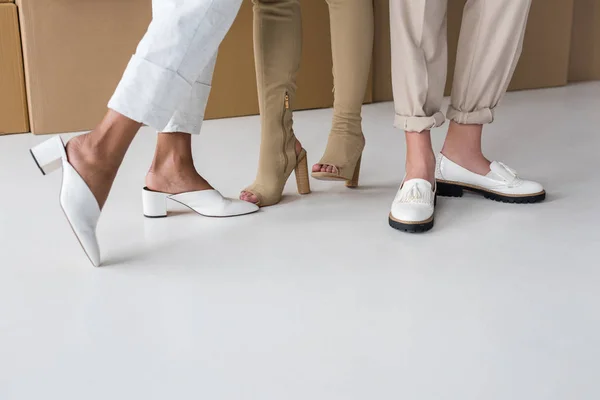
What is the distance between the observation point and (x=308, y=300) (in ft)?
3.67

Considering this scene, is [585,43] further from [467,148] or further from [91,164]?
[91,164]

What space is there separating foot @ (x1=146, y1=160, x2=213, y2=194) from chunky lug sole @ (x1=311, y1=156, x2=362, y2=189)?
10.8 inches

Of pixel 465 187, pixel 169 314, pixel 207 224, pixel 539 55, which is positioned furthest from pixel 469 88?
pixel 539 55

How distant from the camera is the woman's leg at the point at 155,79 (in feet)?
3.81

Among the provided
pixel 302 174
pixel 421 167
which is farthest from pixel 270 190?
pixel 421 167

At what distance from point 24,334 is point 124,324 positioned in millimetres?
132

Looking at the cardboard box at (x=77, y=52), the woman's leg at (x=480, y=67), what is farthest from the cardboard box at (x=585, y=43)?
the woman's leg at (x=480, y=67)

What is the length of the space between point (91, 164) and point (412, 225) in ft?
1.91

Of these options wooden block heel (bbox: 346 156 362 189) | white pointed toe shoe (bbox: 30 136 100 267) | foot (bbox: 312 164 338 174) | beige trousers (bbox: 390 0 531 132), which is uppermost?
beige trousers (bbox: 390 0 531 132)

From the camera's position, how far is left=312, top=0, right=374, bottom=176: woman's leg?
158cm

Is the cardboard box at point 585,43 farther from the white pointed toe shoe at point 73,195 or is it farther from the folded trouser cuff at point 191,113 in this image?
the white pointed toe shoe at point 73,195

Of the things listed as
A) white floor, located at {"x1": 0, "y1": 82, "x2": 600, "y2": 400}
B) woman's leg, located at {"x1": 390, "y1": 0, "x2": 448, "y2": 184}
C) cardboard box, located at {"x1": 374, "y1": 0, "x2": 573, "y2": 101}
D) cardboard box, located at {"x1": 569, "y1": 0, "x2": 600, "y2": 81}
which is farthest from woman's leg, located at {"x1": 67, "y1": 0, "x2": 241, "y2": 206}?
cardboard box, located at {"x1": 569, "y1": 0, "x2": 600, "y2": 81}

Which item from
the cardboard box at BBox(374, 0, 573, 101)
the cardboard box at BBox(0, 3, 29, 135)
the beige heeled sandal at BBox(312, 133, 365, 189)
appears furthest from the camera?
the cardboard box at BBox(374, 0, 573, 101)

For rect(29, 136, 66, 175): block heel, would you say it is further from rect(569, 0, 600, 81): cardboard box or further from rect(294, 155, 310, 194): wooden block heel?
rect(569, 0, 600, 81): cardboard box
